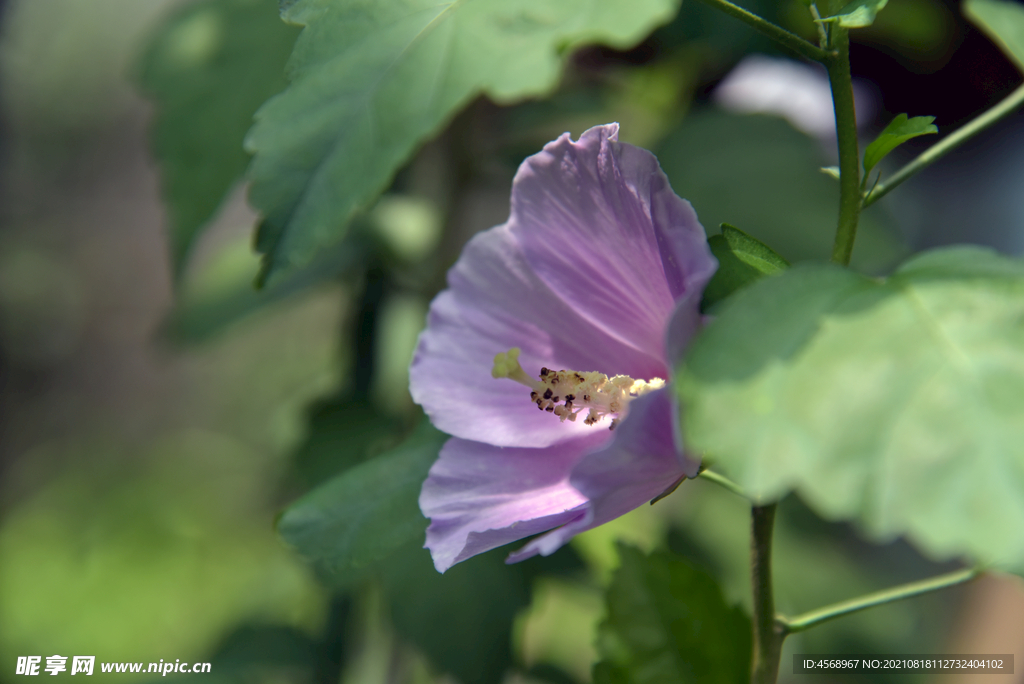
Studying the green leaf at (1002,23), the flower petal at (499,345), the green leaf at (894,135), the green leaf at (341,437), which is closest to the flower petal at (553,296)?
the flower petal at (499,345)

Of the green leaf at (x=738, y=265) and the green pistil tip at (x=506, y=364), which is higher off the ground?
the green leaf at (x=738, y=265)

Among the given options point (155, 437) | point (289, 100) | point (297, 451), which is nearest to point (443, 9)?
point (289, 100)

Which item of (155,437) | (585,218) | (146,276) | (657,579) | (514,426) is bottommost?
(155,437)

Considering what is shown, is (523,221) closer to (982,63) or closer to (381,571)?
(381,571)

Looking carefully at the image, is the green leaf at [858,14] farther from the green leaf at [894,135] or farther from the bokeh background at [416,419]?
the bokeh background at [416,419]

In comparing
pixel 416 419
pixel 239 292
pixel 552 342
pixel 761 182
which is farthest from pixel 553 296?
pixel 239 292

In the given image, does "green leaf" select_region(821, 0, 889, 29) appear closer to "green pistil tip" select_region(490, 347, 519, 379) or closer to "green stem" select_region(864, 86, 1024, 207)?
"green stem" select_region(864, 86, 1024, 207)
